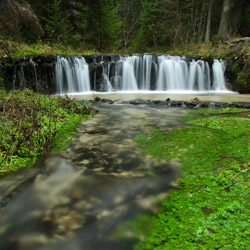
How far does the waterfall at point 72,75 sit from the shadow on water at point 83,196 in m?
9.82

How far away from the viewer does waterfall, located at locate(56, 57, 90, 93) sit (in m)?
13.1

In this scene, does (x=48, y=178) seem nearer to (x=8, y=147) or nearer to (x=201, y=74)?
(x=8, y=147)

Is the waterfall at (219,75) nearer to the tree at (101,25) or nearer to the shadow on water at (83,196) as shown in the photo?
the tree at (101,25)

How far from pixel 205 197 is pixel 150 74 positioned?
1296 cm

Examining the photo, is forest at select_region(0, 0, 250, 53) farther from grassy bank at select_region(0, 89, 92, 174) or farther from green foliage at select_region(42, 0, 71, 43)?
grassy bank at select_region(0, 89, 92, 174)

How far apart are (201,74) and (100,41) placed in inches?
403

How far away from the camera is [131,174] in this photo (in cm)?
306

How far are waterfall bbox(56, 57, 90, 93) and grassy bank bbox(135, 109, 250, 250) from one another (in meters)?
10.1

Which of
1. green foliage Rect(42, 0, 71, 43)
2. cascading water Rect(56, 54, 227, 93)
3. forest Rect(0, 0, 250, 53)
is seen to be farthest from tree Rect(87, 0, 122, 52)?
cascading water Rect(56, 54, 227, 93)

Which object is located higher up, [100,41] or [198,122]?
[100,41]

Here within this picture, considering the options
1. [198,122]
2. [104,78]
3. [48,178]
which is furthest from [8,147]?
[104,78]

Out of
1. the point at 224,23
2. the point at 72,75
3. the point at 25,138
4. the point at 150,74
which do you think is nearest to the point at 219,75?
the point at 150,74

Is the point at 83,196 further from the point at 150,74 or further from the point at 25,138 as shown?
the point at 150,74

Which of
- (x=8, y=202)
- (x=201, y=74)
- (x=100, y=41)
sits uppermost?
(x=100, y=41)
